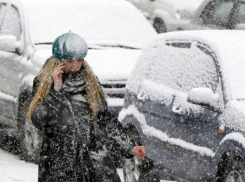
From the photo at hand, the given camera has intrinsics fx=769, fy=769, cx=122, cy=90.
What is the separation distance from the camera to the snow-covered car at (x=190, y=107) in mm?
6430

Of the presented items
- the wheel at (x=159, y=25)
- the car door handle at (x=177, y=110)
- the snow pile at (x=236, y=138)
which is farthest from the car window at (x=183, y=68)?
the wheel at (x=159, y=25)

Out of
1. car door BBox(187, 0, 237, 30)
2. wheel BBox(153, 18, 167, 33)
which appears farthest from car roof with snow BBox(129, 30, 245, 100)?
wheel BBox(153, 18, 167, 33)

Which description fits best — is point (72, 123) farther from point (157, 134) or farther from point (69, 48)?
point (157, 134)

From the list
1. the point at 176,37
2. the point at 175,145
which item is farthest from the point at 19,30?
the point at 175,145

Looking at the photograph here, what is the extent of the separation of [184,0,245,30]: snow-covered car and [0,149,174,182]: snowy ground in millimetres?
6548

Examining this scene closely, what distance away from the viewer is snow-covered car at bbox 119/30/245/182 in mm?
6430

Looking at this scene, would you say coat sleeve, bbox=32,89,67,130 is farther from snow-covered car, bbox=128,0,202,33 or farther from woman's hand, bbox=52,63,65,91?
snow-covered car, bbox=128,0,202,33

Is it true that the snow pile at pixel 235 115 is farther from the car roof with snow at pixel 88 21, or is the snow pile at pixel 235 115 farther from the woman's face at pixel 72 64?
the car roof with snow at pixel 88 21

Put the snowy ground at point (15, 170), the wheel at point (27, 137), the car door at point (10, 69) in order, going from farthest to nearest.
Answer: the car door at point (10, 69)
the wheel at point (27, 137)
the snowy ground at point (15, 170)

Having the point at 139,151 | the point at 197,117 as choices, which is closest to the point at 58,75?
the point at 139,151

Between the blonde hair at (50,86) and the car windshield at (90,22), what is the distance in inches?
218

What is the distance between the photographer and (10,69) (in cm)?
1031

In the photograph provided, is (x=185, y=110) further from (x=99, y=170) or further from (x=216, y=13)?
(x=216, y=13)

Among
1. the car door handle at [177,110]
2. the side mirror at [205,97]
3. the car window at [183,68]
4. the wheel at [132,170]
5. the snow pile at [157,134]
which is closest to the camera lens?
the side mirror at [205,97]
